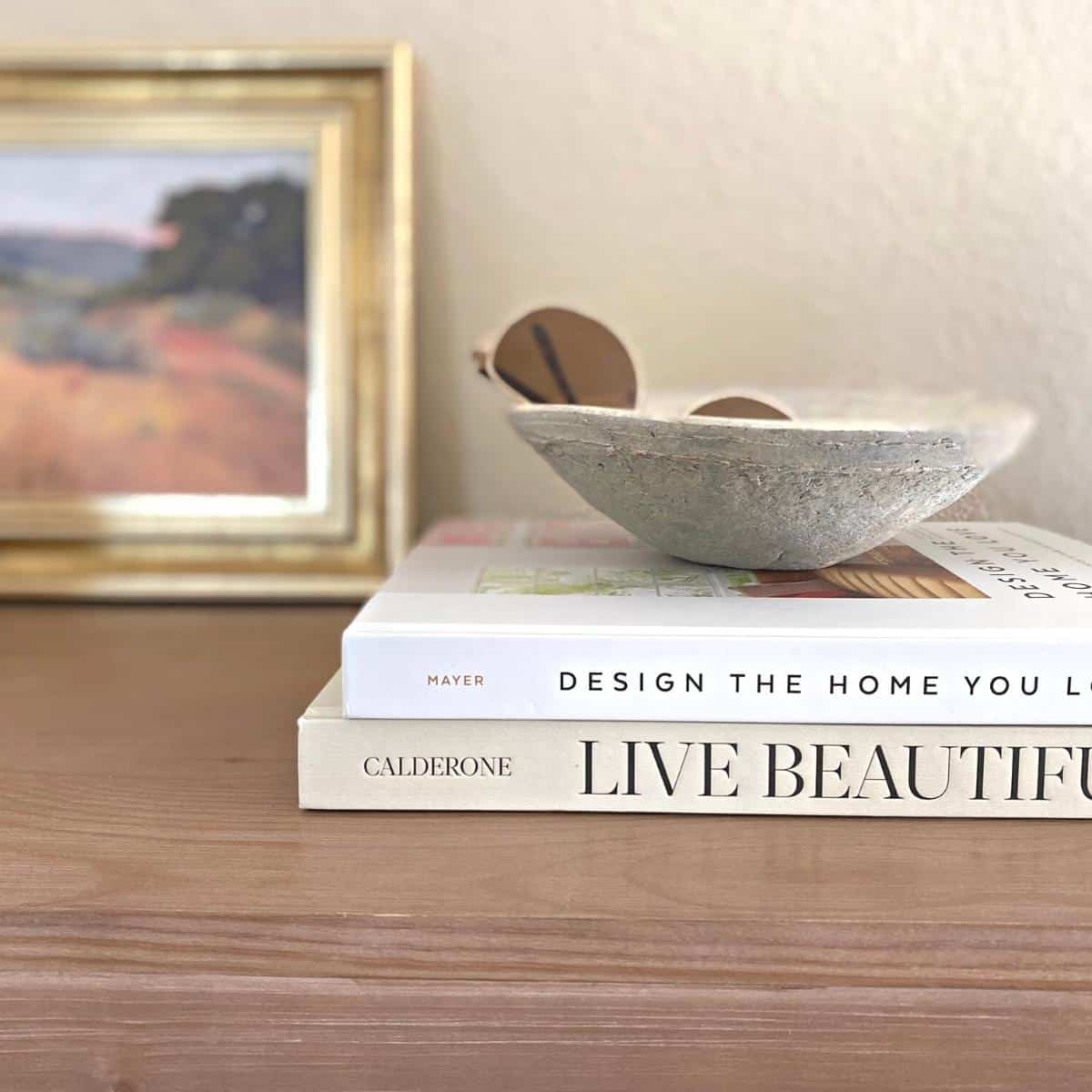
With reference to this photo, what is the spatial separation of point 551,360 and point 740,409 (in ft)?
0.40

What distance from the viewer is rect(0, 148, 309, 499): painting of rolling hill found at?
2.64ft

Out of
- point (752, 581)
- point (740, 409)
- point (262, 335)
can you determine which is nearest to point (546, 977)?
point (752, 581)

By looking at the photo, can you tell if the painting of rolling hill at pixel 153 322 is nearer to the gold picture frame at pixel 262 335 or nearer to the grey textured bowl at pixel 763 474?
the gold picture frame at pixel 262 335

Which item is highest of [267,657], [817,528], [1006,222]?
[1006,222]

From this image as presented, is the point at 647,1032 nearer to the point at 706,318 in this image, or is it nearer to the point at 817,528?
the point at 817,528

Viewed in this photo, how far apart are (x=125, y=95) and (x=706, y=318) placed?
467 mm

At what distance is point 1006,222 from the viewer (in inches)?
31.8

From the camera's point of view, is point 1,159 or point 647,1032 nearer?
point 647,1032

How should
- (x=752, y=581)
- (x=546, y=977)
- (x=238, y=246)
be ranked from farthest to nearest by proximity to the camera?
(x=238, y=246)
(x=752, y=581)
(x=546, y=977)

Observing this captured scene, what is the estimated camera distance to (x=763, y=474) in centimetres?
43

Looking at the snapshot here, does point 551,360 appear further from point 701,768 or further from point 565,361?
point 701,768

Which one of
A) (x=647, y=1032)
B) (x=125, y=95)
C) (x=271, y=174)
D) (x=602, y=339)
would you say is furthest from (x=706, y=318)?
(x=647, y=1032)

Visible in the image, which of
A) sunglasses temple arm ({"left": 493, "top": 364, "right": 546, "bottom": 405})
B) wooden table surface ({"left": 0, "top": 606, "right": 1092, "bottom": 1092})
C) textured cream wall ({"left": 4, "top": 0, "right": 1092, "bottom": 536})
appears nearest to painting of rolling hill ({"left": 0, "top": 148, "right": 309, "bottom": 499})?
textured cream wall ({"left": 4, "top": 0, "right": 1092, "bottom": 536})

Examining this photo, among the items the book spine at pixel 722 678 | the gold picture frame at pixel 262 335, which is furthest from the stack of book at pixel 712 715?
the gold picture frame at pixel 262 335
